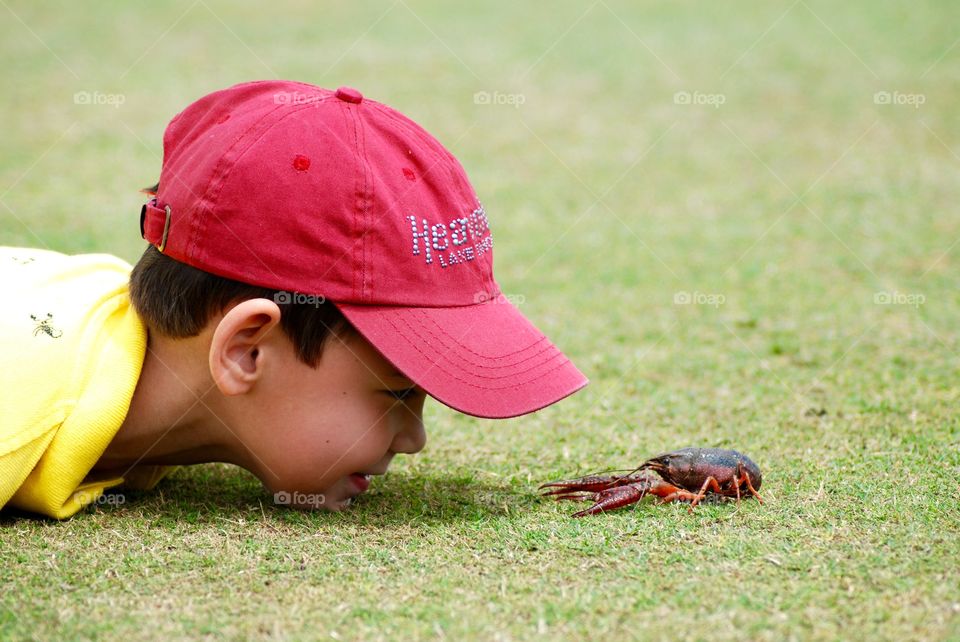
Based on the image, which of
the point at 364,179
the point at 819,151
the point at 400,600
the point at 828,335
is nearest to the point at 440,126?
the point at 819,151

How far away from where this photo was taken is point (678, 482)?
2893mm

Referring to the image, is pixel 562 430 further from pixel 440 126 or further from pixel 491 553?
pixel 440 126

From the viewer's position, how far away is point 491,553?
2.47 m

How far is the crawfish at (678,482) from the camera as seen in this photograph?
279cm

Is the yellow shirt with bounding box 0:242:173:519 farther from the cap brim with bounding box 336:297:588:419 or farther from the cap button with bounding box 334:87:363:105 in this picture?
the cap button with bounding box 334:87:363:105

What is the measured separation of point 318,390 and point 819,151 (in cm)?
627
